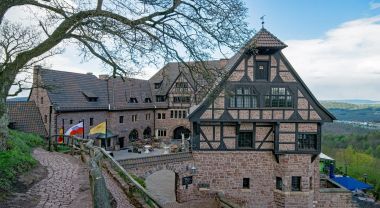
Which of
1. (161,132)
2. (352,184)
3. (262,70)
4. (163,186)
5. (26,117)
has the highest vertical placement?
(262,70)

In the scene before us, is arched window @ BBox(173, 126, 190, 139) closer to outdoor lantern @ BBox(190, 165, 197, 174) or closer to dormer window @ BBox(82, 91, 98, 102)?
dormer window @ BBox(82, 91, 98, 102)

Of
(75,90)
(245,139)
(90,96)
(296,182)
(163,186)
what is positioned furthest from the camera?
(90,96)

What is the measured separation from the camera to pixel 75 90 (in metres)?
28.0

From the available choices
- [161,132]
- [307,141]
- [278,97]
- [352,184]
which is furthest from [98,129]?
[161,132]

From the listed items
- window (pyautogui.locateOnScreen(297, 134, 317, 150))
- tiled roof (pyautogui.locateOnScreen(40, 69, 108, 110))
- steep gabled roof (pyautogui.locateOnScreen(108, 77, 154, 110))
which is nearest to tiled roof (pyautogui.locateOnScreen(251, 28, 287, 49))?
window (pyautogui.locateOnScreen(297, 134, 317, 150))

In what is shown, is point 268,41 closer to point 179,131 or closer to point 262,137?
point 262,137

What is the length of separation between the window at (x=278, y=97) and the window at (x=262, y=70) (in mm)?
838

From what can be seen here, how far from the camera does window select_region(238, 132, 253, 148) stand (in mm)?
18203

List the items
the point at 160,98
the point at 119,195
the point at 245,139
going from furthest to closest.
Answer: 1. the point at 160,98
2. the point at 245,139
3. the point at 119,195

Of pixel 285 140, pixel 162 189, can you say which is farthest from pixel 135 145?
pixel 285 140

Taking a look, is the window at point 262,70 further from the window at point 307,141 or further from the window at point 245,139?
the window at point 307,141

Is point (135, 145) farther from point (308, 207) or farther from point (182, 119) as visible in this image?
point (308, 207)

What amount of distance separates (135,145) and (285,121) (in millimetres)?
16634

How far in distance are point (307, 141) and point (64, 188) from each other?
46.0ft
